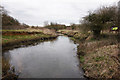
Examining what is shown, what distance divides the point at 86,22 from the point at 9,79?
1181 centimetres

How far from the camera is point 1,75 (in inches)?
156

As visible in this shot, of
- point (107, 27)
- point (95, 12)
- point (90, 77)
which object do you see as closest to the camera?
point (90, 77)

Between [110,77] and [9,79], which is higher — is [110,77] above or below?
above

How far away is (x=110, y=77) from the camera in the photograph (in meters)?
3.74

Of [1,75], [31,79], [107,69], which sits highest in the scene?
[107,69]

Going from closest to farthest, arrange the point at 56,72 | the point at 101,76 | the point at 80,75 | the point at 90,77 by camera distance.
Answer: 1. the point at 101,76
2. the point at 90,77
3. the point at 80,75
4. the point at 56,72

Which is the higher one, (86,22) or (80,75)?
(86,22)

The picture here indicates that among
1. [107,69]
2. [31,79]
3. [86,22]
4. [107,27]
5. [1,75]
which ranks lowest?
[31,79]

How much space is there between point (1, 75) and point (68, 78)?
379 centimetres

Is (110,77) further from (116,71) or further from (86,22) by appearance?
(86,22)

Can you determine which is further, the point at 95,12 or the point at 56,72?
the point at 95,12

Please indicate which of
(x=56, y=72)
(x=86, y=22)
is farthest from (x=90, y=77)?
(x=86, y=22)

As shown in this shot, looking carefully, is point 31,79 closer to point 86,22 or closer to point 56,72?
point 56,72

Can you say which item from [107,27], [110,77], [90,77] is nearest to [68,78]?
[90,77]
